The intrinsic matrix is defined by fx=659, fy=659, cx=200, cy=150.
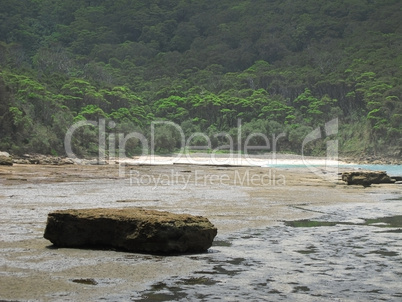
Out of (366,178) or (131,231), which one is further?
(366,178)

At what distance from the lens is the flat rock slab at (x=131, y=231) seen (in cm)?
947

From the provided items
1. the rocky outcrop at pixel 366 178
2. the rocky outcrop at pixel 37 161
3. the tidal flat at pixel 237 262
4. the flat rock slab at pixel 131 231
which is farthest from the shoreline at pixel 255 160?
the flat rock slab at pixel 131 231

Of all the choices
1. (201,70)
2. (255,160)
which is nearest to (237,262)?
(255,160)

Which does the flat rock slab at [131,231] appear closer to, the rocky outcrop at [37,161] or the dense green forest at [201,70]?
the rocky outcrop at [37,161]

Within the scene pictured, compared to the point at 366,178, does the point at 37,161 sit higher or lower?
higher

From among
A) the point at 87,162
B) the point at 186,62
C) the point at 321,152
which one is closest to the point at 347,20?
the point at 186,62

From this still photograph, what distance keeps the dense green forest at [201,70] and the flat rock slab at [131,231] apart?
131 ft

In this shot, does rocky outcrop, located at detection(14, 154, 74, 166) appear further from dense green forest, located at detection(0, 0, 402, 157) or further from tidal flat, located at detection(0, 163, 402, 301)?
tidal flat, located at detection(0, 163, 402, 301)

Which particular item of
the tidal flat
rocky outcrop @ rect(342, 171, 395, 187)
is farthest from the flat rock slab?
rocky outcrop @ rect(342, 171, 395, 187)

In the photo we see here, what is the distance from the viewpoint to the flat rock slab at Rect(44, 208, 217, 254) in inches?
373

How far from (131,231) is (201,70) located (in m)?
126

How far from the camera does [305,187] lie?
Answer: 26.0m

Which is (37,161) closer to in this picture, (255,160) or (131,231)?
(255,160)

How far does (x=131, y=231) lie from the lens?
9.60 metres
